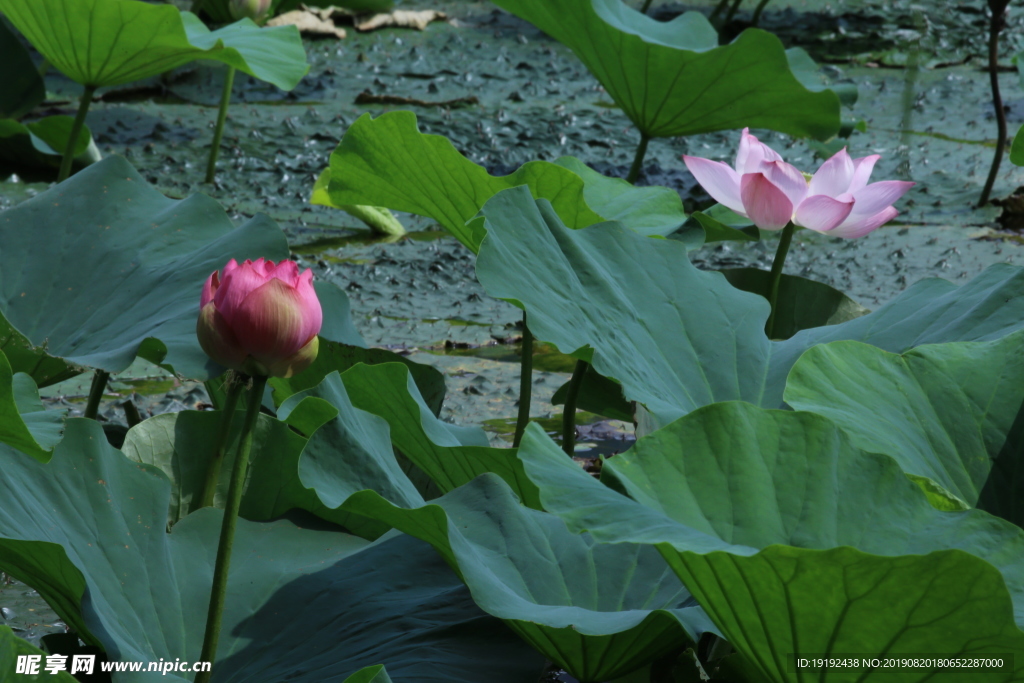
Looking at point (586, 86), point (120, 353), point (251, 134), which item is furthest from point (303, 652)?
point (586, 86)

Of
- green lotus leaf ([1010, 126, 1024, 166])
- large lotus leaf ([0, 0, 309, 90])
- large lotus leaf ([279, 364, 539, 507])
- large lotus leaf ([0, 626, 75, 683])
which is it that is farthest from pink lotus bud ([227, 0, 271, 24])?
large lotus leaf ([0, 626, 75, 683])

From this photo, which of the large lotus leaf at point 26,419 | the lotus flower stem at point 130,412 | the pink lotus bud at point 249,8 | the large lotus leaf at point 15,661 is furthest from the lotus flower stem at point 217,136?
the large lotus leaf at point 15,661

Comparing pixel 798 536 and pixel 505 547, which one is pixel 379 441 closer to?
pixel 505 547

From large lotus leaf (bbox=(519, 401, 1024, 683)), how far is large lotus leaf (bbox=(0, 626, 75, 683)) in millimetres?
305

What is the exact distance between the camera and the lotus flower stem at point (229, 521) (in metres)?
0.62

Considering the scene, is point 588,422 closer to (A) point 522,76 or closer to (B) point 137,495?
(B) point 137,495

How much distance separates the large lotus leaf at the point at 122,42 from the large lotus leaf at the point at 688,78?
19.1 inches

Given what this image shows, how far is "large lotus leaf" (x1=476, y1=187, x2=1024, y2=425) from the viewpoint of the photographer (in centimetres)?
85

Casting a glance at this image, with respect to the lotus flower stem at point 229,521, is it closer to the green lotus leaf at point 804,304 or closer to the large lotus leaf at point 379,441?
the large lotus leaf at point 379,441

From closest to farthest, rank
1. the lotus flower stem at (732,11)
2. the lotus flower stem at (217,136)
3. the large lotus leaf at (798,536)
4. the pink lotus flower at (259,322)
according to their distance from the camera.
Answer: the large lotus leaf at (798,536) < the pink lotus flower at (259,322) < the lotus flower stem at (217,136) < the lotus flower stem at (732,11)

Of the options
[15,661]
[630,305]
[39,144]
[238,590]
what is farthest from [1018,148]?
[39,144]

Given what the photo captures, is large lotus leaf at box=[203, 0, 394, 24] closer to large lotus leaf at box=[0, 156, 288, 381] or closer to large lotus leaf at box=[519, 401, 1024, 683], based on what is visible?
large lotus leaf at box=[0, 156, 288, 381]

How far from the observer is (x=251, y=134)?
2.76 m

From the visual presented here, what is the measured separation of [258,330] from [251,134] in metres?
2.31
